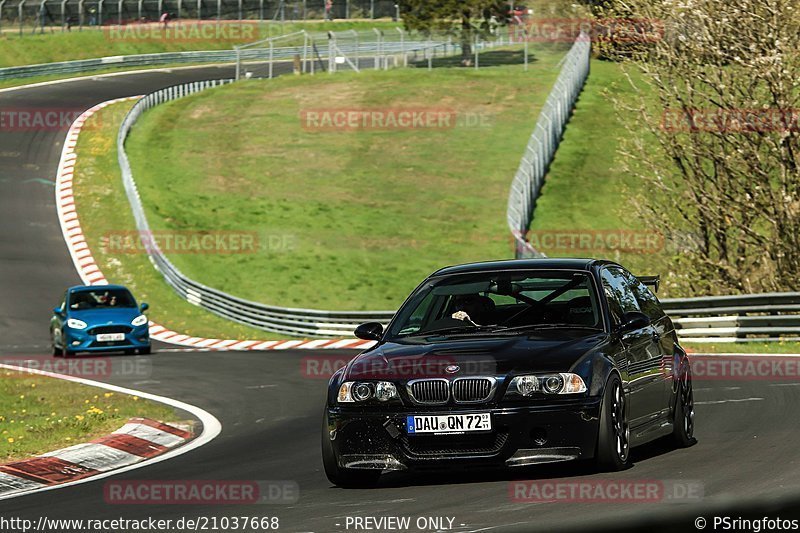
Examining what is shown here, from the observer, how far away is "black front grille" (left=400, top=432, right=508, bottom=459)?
9.47 m

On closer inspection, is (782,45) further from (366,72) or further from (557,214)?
(366,72)

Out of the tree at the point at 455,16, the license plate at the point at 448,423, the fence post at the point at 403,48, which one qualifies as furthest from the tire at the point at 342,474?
the tree at the point at 455,16

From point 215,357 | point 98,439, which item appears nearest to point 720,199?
point 215,357

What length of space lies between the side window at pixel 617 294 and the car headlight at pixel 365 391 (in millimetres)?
1903

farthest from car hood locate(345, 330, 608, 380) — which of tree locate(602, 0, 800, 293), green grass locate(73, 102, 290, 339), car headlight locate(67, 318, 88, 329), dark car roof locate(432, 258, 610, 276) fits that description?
green grass locate(73, 102, 290, 339)

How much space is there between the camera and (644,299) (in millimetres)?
11898

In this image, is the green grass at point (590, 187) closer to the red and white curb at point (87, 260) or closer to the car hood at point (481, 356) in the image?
the red and white curb at point (87, 260)

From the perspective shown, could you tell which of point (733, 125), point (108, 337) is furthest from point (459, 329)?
point (108, 337)

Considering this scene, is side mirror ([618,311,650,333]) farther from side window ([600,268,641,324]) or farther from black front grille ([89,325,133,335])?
black front grille ([89,325,133,335])

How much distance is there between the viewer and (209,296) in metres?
39.3

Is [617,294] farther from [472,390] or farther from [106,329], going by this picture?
[106,329]

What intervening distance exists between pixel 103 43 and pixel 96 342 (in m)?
66.0

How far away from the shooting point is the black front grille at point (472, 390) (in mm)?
9492

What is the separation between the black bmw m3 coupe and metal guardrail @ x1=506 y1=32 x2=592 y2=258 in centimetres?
2005
